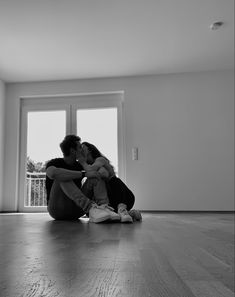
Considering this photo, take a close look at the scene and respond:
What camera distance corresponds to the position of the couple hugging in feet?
7.66

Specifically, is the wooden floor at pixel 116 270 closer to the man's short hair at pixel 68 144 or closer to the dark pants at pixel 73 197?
the dark pants at pixel 73 197

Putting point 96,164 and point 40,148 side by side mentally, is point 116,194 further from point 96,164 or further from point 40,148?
point 40,148

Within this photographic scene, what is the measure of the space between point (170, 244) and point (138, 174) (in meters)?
3.68

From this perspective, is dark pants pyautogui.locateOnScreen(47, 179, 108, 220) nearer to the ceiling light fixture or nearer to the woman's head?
the woman's head

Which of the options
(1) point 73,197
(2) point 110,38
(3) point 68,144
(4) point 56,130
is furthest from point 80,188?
(4) point 56,130

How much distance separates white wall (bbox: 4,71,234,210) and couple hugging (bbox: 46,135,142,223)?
2.34 m

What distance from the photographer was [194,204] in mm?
4719

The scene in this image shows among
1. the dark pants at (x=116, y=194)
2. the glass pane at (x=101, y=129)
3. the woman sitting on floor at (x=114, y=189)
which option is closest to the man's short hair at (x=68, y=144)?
the woman sitting on floor at (x=114, y=189)

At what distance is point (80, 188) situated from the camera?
257 centimetres

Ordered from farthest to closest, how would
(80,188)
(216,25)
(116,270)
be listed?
(216,25), (80,188), (116,270)

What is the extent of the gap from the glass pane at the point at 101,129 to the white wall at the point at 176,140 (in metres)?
0.26

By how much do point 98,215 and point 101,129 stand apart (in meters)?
3.07

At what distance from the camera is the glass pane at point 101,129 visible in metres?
5.06

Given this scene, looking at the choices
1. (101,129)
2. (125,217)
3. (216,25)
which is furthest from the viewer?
(101,129)
